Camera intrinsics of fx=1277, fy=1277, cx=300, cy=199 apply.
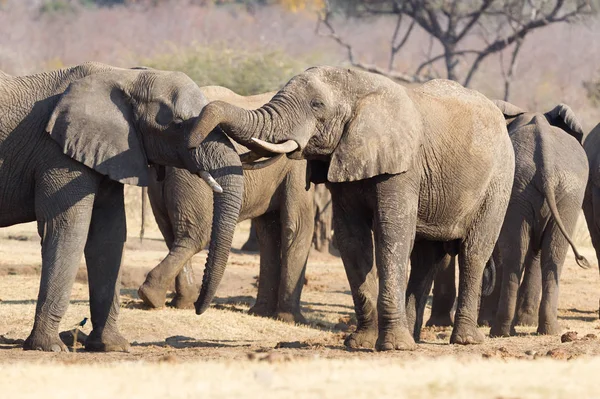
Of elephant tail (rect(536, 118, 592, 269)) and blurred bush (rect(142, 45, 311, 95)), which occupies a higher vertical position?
blurred bush (rect(142, 45, 311, 95))

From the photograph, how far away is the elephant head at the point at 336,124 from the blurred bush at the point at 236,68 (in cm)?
1916

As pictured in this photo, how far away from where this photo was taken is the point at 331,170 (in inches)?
352

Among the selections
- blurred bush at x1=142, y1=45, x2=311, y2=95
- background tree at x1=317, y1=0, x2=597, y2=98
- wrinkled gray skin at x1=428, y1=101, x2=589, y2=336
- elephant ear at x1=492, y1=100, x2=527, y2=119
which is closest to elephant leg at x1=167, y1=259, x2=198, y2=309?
wrinkled gray skin at x1=428, y1=101, x2=589, y2=336

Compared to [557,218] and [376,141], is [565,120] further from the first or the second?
[376,141]

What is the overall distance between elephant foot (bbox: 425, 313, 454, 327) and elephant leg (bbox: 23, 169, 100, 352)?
15.3 feet

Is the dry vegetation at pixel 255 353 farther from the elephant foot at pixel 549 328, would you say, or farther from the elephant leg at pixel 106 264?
the elephant leg at pixel 106 264

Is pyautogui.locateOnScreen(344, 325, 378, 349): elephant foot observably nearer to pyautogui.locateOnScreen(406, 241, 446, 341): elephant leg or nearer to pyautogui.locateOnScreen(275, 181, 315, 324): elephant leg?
pyautogui.locateOnScreen(406, 241, 446, 341): elephant leg

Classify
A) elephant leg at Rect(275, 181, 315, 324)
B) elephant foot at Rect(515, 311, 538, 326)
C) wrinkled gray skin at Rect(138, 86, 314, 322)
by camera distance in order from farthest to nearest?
elephant leg at Rect(275, 181, 315, 324)
elephant foot at Rect(515, 311, 538, 326)
wrinkled gray skin at Rect(138, 86, 314, 322)

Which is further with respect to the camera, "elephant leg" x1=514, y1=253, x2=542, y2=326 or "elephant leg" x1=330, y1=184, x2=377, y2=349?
"elephant leg" x1=514, y1=253, x2=542, y2=326

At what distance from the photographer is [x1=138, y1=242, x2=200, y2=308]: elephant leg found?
37.5 ft

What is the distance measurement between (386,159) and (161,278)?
323 centimetres

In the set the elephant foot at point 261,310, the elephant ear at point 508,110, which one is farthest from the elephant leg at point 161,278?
the elephant ear at point 508,110

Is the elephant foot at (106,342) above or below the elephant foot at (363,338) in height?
below

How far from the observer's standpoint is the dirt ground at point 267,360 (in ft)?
21.9
